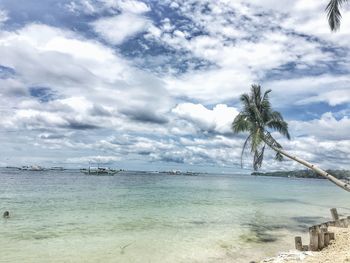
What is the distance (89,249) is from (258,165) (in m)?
17.4

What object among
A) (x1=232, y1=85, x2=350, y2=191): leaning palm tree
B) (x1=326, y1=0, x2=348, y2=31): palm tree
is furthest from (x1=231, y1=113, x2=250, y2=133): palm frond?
(x1=326, y1=0, x2=348, y2=31): palm tree

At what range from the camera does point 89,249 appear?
654 inches

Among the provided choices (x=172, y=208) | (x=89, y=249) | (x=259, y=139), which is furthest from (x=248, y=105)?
(x=89, y=249)

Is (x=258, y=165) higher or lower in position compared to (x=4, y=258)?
higher

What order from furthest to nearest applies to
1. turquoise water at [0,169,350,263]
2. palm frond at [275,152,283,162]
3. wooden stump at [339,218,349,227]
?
1. palm frond at [275,152,283,162]
2. wooden stump at [339,218,349,227]
3. turquoise water at [0,169,350,263]

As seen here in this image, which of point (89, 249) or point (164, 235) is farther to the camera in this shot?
point (164, 235)

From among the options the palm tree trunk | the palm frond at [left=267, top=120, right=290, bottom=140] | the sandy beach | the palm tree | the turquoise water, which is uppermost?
the palm tree

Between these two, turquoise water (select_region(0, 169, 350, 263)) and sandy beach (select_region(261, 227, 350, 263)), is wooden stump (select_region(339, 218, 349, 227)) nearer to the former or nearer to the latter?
turquoise water (select_region(0, 169, 350, 263))

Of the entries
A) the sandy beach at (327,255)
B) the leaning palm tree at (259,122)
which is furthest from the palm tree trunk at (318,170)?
the sandy beach at (327,255)

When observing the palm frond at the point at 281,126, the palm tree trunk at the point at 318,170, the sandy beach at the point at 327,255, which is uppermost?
the palm frond at the point at 281,126

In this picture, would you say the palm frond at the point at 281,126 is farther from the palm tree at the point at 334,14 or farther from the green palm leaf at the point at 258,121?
the palm tree at the point at 334,14

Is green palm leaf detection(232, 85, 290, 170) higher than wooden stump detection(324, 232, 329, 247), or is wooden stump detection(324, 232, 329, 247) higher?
green palm leaf detection(232, 85, 290, 170)

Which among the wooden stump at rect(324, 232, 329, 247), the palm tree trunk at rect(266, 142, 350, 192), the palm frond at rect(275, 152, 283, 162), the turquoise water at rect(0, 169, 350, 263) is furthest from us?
the palm frond at rect(275, 152, 283, 162)

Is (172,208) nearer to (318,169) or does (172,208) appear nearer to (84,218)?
(84,218)
